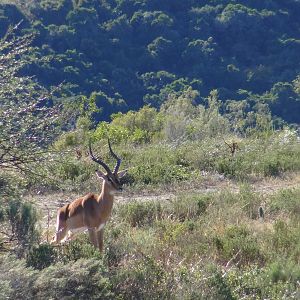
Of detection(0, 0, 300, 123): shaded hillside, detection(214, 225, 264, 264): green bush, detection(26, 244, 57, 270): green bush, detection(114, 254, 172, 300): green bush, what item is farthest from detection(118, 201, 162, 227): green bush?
detection(0, 0, 300, 123): shaded hillside

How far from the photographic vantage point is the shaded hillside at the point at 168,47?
42.7m

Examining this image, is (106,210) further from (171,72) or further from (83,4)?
(83,4)

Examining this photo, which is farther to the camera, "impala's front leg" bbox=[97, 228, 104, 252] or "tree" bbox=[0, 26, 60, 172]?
"impala's front leg" bbox=[97, 228, 104, 252]

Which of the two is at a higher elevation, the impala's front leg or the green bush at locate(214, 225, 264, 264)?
the impala's front leg

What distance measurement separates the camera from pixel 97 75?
42406mm

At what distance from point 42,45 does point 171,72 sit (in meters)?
7.72

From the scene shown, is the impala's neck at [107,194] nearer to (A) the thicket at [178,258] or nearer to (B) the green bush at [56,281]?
(A) the thicket at [178,258]

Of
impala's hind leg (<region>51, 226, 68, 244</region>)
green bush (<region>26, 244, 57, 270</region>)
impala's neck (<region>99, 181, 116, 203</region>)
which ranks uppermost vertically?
green bush (<region>26, 244, 57, 270</region>)

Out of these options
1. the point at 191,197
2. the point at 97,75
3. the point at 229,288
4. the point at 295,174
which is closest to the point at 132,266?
the point at 229,288

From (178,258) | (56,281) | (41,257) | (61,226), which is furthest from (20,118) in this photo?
(178,258)

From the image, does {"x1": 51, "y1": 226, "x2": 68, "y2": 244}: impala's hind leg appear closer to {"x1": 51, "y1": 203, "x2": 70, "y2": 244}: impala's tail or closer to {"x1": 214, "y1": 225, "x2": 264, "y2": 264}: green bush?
{"x1": 51, "y1": 203, "x2": 70, "y2": 244}: impala's tail

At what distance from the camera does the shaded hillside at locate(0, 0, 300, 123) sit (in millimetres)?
42656

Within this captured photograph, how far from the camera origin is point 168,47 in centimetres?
4862

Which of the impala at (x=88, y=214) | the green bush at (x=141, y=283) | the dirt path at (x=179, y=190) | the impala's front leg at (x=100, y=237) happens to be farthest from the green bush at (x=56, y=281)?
the dirt path at (x=179, y=190)
